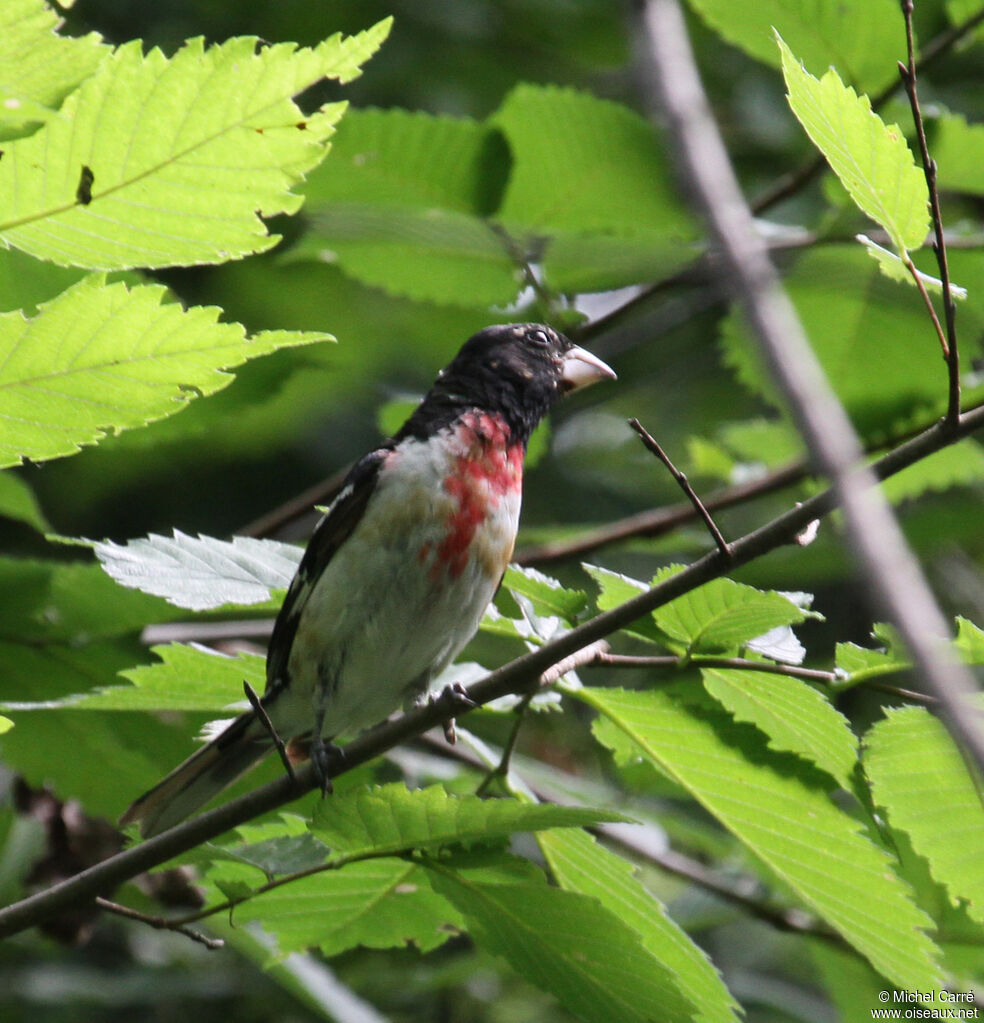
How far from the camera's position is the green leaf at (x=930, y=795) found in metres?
2.11

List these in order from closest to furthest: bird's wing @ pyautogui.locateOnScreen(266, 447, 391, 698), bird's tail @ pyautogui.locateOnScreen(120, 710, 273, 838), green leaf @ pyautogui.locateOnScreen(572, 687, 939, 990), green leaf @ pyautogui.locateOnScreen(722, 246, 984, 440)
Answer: green leaf @ pyautogui.locateOnScreen(572, 687, 939, 990) → bird's tail @ pyautogui.locateOnScreen(120, 710, 273, 838) → bird's wing @ pyautogui.locateOnScreen(266, 447, 391, 698) → green leaf @ pyautogui.locateOnScreen(722, 246, 984, 440)

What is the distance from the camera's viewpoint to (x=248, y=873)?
2.46 meters

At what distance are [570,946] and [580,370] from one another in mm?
2125

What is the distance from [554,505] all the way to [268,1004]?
2869 millimetres

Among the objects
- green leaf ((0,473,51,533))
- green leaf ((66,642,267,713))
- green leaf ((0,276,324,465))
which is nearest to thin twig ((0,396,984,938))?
green leaf ((66,642,267,713))

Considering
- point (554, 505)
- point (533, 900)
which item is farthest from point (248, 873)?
point (554, 505)

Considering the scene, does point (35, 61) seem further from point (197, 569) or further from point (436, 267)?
point (436, 267)

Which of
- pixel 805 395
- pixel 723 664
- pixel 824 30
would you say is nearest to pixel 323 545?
pixel 723 664

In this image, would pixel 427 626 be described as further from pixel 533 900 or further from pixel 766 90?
pixel 766 90

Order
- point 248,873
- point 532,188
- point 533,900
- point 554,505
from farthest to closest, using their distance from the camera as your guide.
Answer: point 554,505 < point 532,188 < point 248,873 < point 533,900

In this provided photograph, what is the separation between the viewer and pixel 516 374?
3803 millimetres

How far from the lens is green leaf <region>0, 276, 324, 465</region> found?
1760mm

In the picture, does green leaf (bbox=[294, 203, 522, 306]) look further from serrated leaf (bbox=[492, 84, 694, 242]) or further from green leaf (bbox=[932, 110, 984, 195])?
green leaf (bbox=[932, 110, 984, 195])

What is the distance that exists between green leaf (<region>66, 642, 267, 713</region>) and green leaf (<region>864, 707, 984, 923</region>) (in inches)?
50.6
